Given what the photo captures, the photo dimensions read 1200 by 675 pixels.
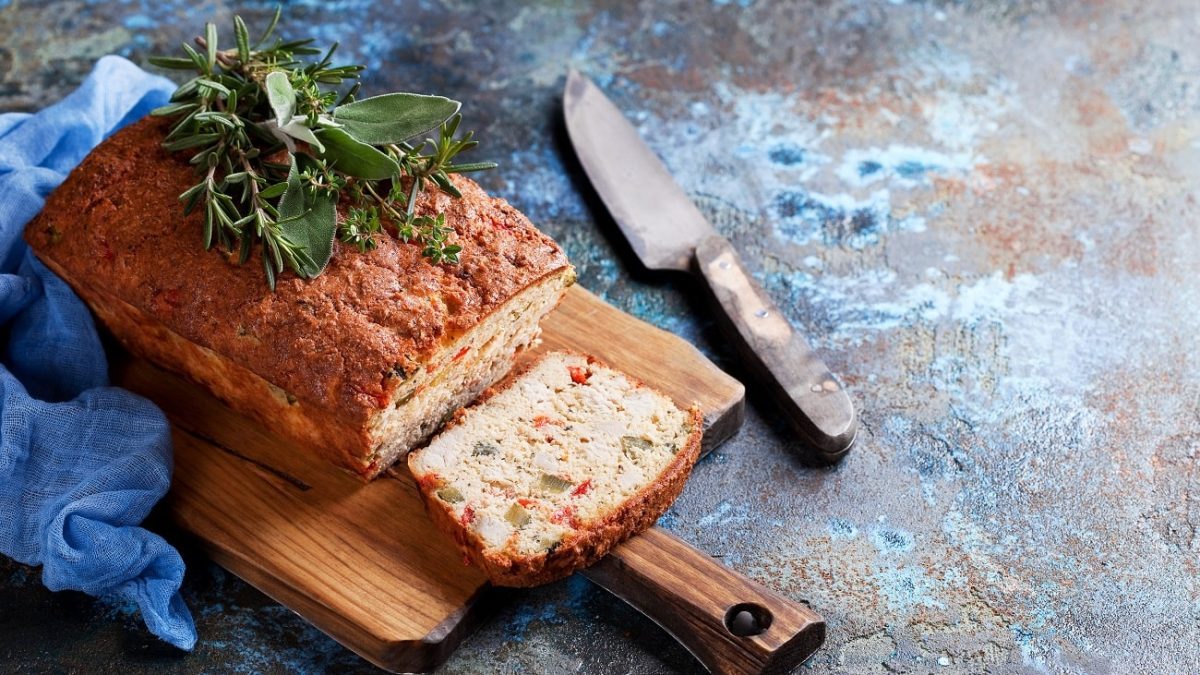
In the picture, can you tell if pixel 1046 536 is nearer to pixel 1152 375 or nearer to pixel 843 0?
pixel 1152 375

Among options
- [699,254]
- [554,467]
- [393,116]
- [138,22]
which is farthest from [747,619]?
[138,22]

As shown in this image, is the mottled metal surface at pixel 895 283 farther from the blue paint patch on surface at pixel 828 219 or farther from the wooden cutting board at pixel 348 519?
the wooden cutting board at pixel 348 519

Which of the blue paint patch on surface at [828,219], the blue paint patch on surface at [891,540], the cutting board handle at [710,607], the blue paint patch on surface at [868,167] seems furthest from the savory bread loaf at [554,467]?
the blue paint patch on surface at [868,167]

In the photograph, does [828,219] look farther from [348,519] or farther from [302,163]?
[348,519]

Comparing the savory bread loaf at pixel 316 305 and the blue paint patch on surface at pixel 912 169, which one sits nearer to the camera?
the savory bread loaf at pixel 316 305

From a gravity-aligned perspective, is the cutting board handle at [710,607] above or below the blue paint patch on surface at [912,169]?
above

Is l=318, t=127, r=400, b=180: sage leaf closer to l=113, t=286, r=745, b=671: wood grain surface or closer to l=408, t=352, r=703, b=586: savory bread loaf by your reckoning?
l=408, t=352, r=703, b=586: savory bread loaf
